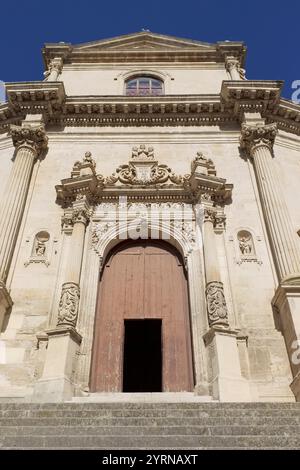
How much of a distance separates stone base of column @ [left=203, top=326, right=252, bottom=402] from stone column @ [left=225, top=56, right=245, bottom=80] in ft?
35.9

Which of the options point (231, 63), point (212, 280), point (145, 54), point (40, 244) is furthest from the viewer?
point (145, 54)

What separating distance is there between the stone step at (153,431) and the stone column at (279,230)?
298 centimetres

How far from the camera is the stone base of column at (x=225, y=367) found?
788cm

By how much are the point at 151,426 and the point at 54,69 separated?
14.7 m

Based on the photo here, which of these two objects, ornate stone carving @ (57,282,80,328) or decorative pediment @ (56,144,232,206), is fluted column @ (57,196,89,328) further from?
decorative pediment @ (56,144,232,206)

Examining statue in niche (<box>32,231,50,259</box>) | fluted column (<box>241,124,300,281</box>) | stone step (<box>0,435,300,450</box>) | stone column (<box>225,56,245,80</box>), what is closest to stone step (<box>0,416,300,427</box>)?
stone step (<box>0,435,300,450</box>)

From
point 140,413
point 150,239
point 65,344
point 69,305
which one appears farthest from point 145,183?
point 140,413

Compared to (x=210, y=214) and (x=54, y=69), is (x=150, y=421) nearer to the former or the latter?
(x=210, y=214)

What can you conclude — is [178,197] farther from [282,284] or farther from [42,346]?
[42,346]

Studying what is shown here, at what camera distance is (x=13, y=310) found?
9781 mm

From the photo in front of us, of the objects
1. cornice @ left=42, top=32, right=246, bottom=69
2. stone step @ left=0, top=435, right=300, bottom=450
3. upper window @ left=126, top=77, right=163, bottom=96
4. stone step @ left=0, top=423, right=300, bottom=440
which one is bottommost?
stone step @ left=0, top=435, right=300, bottom=450

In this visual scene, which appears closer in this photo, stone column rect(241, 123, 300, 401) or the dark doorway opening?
stone column rect(241, 123, 300, 401)

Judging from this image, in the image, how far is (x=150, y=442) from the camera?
5.29m

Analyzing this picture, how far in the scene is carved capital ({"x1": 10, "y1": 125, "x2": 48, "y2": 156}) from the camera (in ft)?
42.2
